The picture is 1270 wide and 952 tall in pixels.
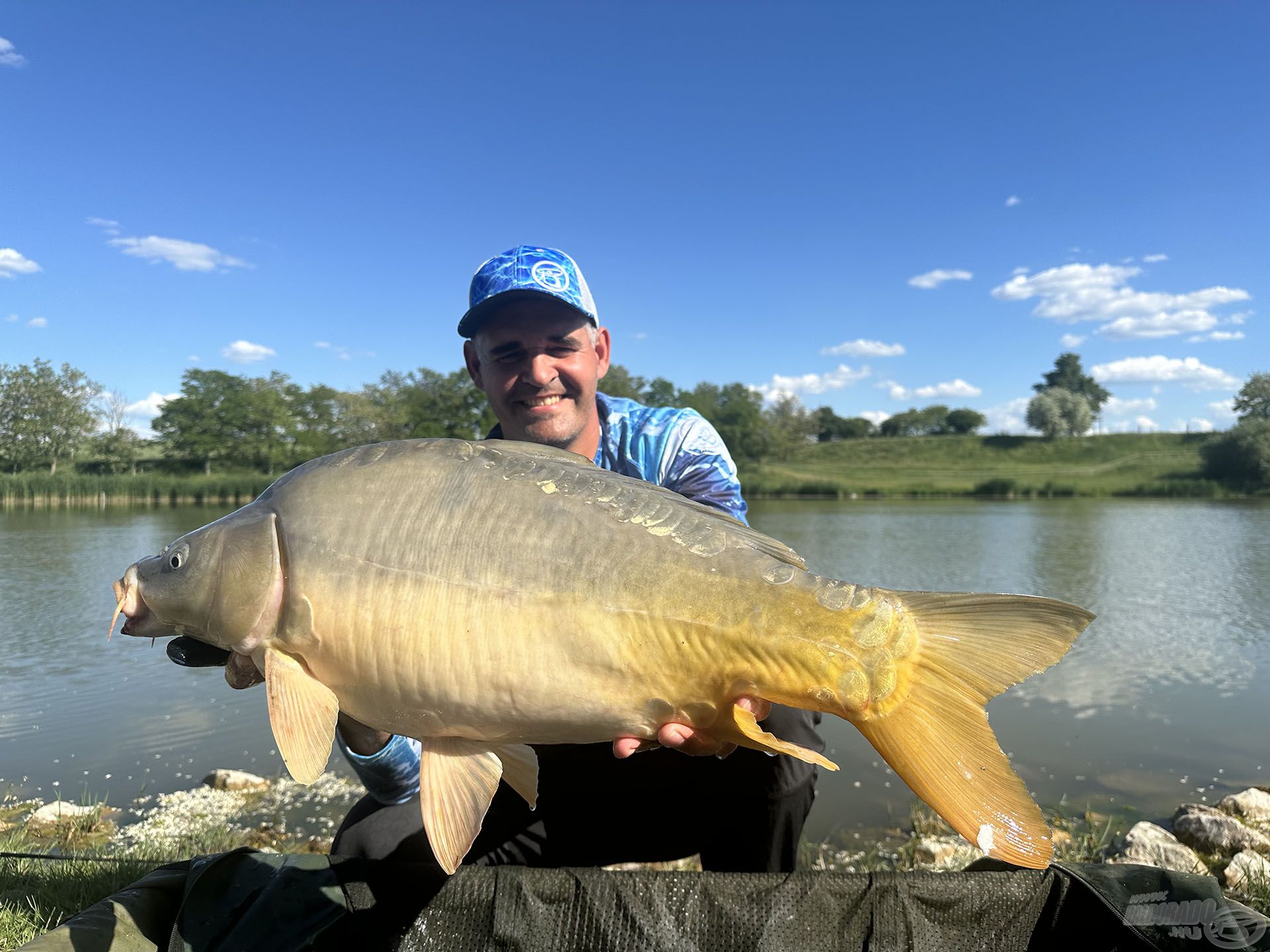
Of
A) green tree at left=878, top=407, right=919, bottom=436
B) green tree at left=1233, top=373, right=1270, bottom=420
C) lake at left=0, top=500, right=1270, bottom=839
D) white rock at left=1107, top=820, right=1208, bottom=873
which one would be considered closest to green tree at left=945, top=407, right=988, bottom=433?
green tree at left=878, top=407, right=919, bottom=436

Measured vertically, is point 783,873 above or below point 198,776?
above

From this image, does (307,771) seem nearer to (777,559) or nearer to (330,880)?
(330,880)

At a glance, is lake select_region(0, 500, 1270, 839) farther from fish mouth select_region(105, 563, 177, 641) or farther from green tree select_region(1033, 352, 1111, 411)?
green tree select_region(1033, 352, 1111, 411)

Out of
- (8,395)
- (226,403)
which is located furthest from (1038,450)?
(8,395)

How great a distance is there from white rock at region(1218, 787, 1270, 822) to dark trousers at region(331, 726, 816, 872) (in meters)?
1.78

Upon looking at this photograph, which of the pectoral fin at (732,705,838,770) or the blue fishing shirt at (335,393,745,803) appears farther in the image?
the blue fishing shirt at (335,393,745,803)

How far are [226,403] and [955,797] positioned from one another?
122 feet

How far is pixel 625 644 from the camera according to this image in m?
0.94

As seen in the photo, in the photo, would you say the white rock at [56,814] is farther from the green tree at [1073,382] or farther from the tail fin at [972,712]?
the green tree at [1073,382]

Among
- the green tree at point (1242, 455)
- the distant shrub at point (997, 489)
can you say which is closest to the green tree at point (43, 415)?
the distant shrub at point (997, 489)

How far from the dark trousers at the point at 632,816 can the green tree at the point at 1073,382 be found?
5339 centimetres

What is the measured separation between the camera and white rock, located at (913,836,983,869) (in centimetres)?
207

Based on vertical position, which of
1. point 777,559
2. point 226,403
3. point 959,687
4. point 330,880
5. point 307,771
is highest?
point 226,403

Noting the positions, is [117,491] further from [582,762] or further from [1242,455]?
[1242,455]
